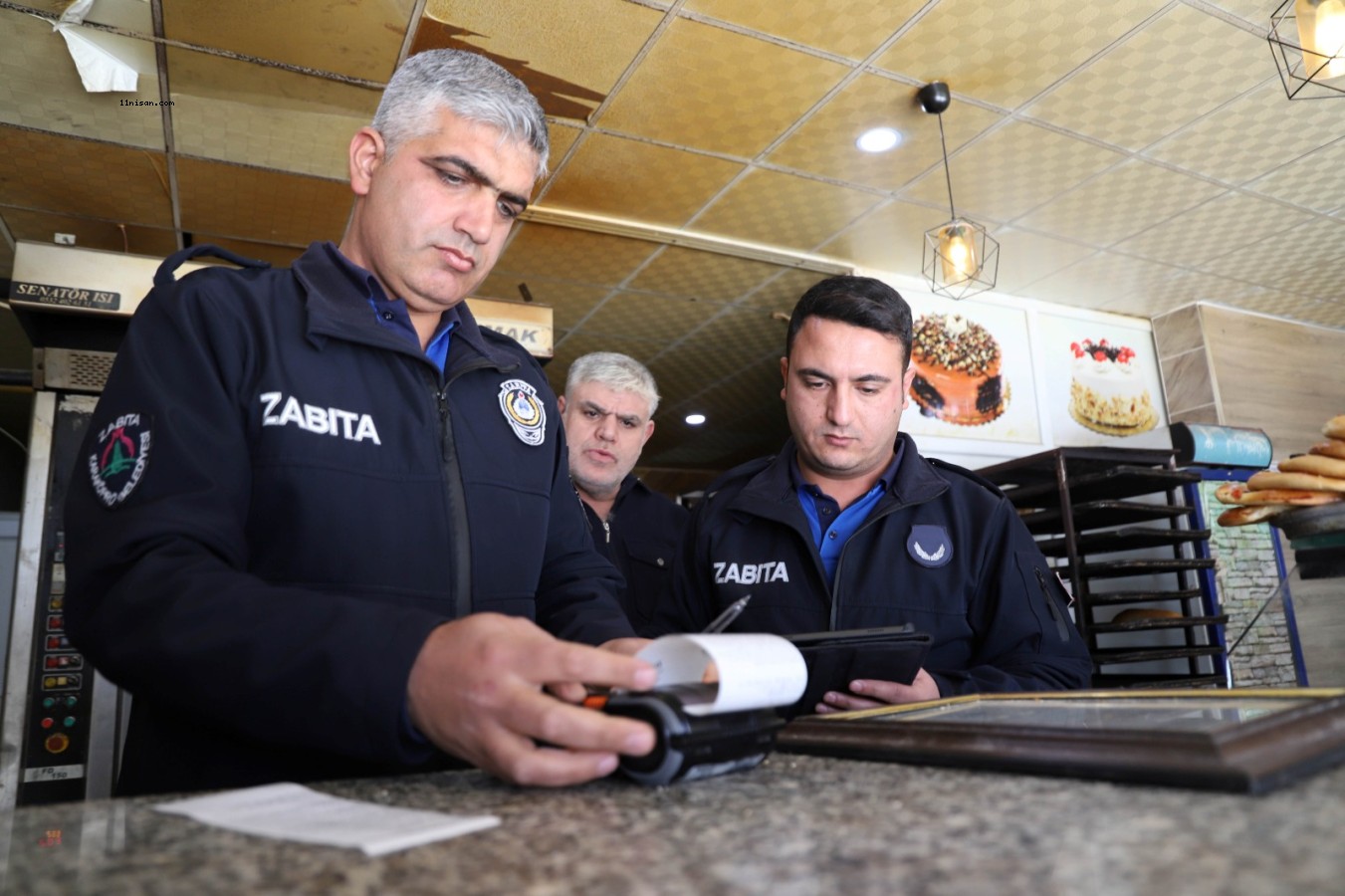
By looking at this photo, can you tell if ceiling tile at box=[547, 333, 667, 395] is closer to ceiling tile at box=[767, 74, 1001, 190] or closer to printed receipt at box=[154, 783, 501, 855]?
ceiling tile at box=[767, 74, 1001, 190]

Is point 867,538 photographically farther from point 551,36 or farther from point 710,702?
point 551,36

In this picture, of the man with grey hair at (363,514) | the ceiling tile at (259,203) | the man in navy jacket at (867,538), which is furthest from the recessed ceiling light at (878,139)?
the man with grey hair at (363,514)

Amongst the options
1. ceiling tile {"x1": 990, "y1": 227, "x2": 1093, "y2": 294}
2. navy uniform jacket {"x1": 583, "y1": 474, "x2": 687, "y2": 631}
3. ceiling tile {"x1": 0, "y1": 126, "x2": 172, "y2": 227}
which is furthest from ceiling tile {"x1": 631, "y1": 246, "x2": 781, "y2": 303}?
ceiling tile {"x1": 0, "y1": 126, "x2": 172, "y2": 227}

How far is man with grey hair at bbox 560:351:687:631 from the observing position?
10.2 ft

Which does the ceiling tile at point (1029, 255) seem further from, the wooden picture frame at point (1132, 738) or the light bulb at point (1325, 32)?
the wooden picture frame at point (1132, 738)

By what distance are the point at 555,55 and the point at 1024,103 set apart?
2.11m

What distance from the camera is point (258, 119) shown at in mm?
3750

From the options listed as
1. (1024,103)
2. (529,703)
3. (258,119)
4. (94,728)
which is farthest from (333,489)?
(1024,103)

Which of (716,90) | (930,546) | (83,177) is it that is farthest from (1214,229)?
(83,177)

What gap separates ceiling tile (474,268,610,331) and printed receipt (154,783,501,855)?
4.56 metres

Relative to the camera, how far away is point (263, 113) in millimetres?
3721

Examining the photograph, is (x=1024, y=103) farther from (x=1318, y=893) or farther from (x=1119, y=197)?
(x=1318, y=893)

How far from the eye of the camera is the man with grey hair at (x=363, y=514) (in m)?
0.72

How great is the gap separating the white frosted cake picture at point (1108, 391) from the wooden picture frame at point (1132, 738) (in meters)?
5.68
